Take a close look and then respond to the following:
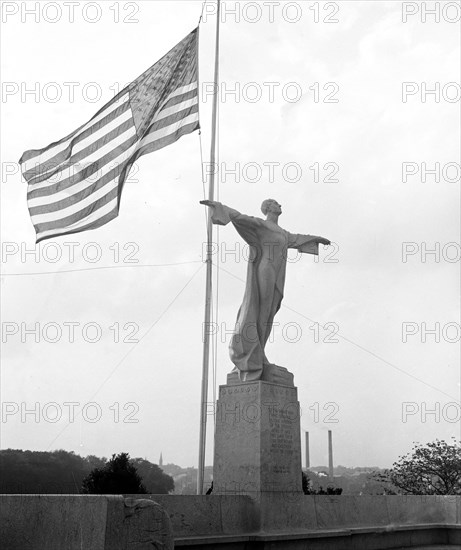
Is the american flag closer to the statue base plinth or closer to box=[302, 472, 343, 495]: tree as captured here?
the statue base plinth

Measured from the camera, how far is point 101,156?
1459 centimetres

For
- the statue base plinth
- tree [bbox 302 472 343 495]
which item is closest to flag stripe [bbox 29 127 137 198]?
the statue base plinth

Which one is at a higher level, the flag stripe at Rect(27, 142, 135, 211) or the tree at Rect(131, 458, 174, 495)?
the flag stripe at Rect(27, 142, 135, 211)

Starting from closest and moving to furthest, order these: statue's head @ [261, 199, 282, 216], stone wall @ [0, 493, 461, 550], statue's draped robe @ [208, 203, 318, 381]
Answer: stone wall @ [0, 493, 461, 550] → statue's draped robe @ [208, 203, 318, 381] → statue's head @ [261, 199, 282, 216]

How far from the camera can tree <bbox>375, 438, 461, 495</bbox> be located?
26.7 meters

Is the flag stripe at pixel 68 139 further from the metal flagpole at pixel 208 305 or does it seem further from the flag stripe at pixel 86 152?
the metal flagpole at pixel 208 305

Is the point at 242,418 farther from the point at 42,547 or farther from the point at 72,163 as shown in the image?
the point at 72,163

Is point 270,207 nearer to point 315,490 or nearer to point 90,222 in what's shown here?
point 90,222

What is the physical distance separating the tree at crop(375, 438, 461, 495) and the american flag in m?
17.4

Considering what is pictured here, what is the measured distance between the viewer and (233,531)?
10367 millimetres

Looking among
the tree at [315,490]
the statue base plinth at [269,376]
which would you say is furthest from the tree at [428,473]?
the statue base plinth at [269,376]

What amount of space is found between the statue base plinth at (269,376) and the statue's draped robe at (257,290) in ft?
0.08

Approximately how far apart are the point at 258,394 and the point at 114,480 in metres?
8.86

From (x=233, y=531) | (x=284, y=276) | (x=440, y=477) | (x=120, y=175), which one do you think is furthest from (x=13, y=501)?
(x=440, y=477)
